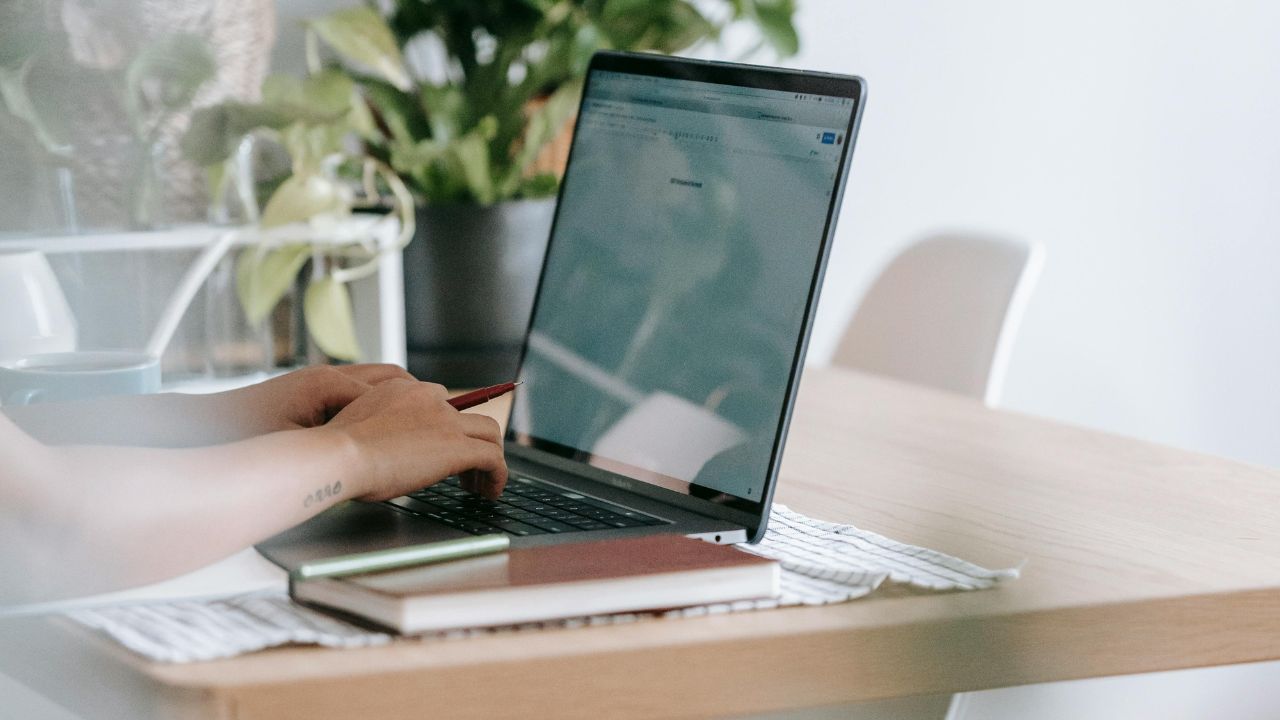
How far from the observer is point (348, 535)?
70cm

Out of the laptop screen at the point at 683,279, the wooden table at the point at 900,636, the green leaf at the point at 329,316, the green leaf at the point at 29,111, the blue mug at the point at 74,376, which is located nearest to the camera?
the wooden table at the point at 900,636

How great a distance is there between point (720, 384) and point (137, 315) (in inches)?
27.7

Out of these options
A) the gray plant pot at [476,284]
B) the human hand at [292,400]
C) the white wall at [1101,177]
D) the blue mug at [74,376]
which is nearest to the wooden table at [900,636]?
the human hand at [292,400]

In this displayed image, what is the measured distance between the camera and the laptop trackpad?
2.19 feet

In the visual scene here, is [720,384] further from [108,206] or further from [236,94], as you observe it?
[236,94]

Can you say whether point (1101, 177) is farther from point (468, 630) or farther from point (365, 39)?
point (468, 630)

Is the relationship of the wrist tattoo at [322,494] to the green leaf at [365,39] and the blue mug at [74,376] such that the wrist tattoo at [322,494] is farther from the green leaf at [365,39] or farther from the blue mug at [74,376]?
the green leaf at [365,39]

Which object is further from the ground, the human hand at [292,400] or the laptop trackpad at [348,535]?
the human hand at [292,400]

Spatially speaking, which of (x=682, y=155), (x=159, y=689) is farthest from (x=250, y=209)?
(x=159, y=689)

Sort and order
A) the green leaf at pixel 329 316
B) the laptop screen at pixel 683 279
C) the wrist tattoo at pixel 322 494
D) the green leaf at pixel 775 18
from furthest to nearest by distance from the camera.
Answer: the green leaf at pixel 775 18
the green leaf at pixel 329 316
the laptop screen at pixel 683 279
the wrist tattoo at pixel 322 494

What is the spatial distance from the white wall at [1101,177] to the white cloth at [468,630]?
1.63 metres

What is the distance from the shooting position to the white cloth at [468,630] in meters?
0.54

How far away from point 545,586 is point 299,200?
2.70 feet

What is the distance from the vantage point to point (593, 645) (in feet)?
1.81
